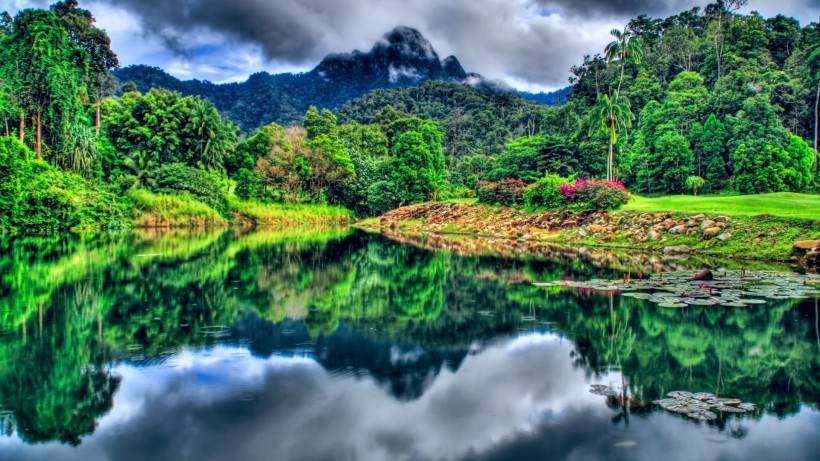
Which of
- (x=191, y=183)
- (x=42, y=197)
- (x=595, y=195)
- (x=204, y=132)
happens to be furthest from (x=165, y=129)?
(x=595, y=195)

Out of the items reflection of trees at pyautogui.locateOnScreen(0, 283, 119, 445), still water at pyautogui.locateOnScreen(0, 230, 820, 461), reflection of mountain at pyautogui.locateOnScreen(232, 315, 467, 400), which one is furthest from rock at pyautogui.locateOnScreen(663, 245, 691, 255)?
reflection of trees at pyautogui.locateOnScreen(0, 283, 119, 445)

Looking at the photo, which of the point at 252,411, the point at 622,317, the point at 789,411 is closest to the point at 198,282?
the point at 252,411

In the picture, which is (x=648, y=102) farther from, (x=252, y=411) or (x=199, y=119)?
(x=252, y=411)

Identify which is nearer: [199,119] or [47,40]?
[47,40]

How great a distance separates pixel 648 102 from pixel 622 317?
212 ft

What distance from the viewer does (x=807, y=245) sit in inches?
944

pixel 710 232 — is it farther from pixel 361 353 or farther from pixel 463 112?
→ pixel 463 112

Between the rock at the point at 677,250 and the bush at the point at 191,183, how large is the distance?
48335mm

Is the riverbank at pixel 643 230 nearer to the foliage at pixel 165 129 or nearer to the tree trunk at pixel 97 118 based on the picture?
the foliage at pixel 165 129

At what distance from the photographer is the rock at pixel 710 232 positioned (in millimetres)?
29327

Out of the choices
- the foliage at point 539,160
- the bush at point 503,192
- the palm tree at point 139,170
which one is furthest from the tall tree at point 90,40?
the foliage at point 539,160

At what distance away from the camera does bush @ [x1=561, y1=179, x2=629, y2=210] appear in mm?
38844

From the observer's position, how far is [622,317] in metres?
14.0

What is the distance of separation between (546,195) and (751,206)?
15.5 metres
